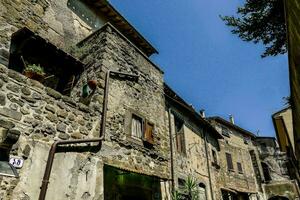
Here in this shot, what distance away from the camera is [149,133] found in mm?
7668

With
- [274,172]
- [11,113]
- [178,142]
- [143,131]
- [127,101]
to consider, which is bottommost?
[11,113]

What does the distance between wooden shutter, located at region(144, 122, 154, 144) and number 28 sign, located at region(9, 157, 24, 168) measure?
379cm

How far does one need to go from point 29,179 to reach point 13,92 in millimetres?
1645

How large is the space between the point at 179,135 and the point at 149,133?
515 cm

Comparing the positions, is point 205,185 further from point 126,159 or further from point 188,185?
point 126,159

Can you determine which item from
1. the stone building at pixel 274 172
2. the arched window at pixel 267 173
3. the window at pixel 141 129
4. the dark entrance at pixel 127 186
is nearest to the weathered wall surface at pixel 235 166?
the stone building at pixel 274 172

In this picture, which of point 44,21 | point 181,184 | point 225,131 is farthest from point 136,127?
point 225,131

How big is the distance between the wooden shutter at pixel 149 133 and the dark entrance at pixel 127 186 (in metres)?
1.11

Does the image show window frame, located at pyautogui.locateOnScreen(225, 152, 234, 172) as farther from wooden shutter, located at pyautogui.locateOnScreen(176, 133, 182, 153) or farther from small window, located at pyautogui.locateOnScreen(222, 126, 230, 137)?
wooden shutter, located at pyautogui.locateOnScreen(176, 133, 182, 153)

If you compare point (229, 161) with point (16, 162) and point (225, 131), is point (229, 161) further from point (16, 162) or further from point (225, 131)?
point (16, 162)

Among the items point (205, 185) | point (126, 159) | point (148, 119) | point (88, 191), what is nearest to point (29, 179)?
point (88, 191)

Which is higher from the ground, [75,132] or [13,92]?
[13,92]

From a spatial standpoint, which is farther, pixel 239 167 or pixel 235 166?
pixel 239 167

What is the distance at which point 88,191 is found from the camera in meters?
5.15
